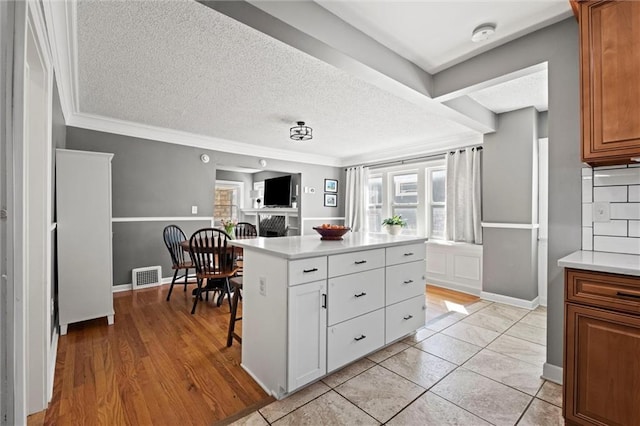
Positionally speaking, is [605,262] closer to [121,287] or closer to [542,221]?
[542,221]

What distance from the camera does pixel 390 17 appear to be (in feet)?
6.13

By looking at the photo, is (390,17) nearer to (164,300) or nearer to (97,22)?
(97,22)

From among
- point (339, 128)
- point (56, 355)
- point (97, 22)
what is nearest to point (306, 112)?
point (339, 128)

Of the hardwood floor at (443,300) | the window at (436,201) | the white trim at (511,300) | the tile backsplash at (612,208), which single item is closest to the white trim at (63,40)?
the tile backsplash at (612,208)

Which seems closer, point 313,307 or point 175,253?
point 313,307

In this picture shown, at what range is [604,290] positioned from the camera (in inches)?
54.3

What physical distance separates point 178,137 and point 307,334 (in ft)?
12.6

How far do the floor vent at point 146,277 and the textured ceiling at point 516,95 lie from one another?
4737 mm

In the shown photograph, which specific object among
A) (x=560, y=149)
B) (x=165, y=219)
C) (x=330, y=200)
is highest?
(x=560, y=149)

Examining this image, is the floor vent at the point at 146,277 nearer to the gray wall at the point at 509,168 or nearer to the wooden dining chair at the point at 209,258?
the wooden dining chair at the point at 209,258

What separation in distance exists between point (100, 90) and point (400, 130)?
3661 millimetres

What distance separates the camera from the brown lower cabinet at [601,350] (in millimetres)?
1303

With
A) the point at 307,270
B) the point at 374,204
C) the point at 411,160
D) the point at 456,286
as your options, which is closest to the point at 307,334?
the point at 307,270

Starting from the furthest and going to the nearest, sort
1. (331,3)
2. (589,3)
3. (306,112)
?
(306,112) → (331,3) → (589,3)
